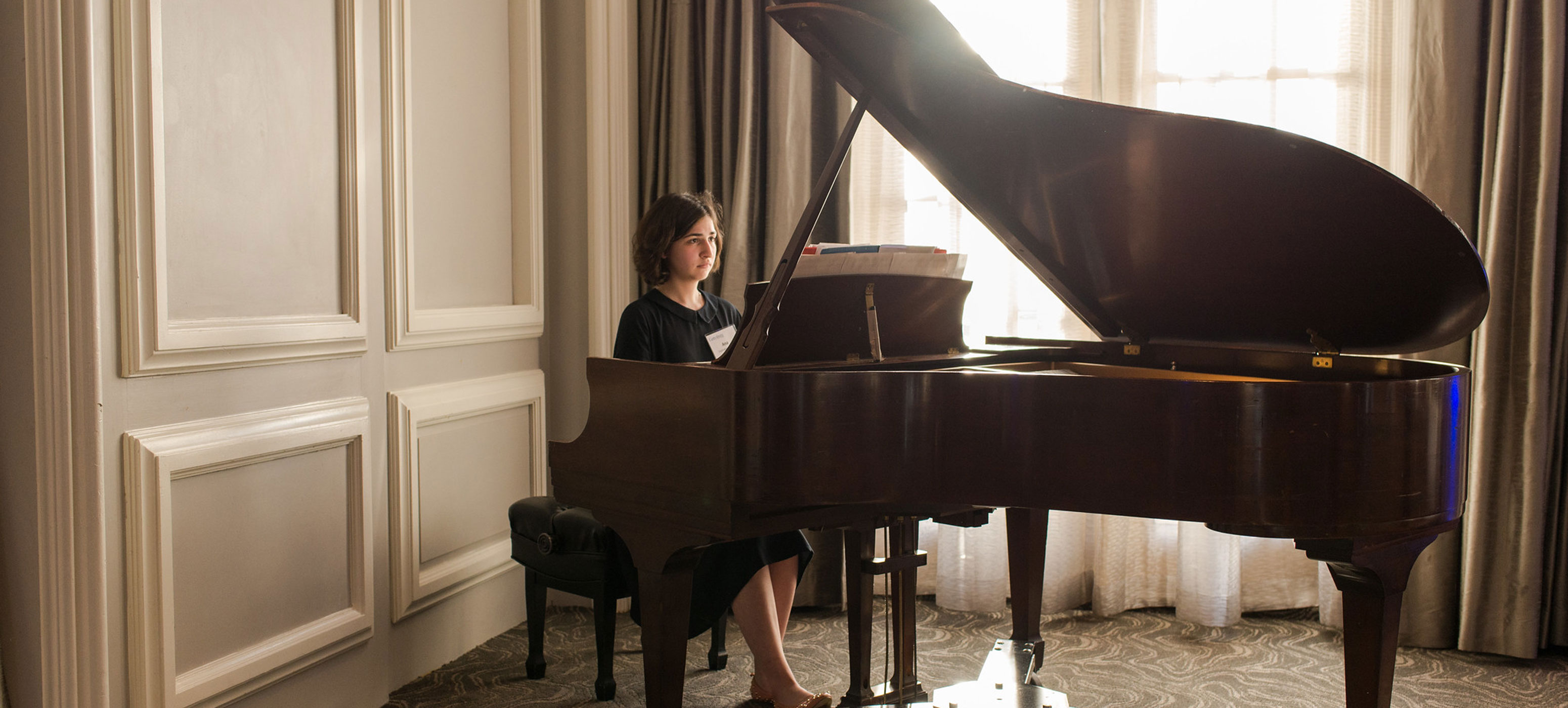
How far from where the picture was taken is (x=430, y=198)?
9.00 ft

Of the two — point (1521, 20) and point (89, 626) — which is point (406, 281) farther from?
point (1521, 20)

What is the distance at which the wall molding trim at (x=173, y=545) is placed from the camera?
187 centimetres

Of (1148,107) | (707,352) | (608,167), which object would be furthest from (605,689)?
(1148,107)

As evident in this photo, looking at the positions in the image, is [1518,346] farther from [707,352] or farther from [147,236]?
[147,236]

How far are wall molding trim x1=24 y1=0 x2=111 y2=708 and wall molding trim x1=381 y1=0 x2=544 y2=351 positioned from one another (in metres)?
0.81

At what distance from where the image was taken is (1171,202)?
6.14ft

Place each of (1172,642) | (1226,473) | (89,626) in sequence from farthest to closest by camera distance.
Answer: (1172,642), (89,626), (1226,473)

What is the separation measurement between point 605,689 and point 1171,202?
5.56 feet

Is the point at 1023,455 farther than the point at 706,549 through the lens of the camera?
No

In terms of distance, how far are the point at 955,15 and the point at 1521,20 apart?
1.50 metres

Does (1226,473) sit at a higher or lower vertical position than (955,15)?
lower

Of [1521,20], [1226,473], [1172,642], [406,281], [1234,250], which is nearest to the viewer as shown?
[1226,473]

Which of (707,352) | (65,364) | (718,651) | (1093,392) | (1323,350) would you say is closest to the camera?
(1093,392)

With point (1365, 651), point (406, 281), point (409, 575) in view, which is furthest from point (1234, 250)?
point (409, 575)
